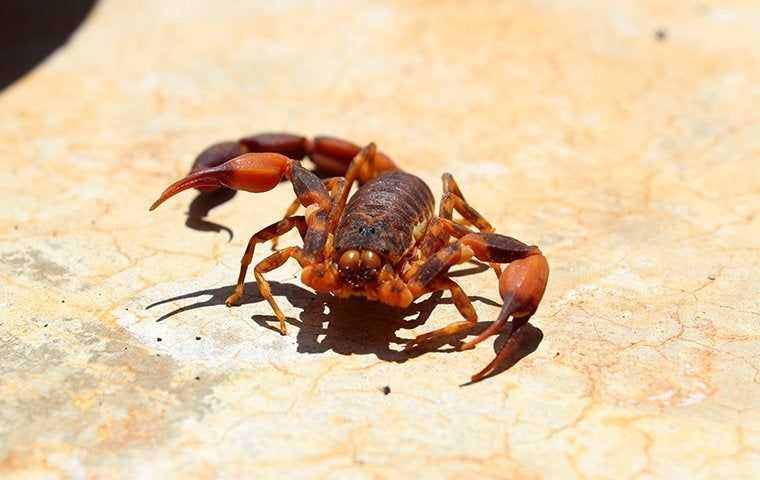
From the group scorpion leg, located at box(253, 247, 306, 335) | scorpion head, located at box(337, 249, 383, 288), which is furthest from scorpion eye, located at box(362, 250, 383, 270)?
scorpion leg, located at box(253, 247, 306, 335)

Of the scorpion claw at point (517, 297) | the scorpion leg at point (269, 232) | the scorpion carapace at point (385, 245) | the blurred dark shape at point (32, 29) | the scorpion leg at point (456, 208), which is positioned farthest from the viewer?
the blurred dark shape at point (32, 29)

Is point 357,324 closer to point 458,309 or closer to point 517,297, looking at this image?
point 458,309

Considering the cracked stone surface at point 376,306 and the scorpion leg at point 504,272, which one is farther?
the scorpion leg at point 504,272

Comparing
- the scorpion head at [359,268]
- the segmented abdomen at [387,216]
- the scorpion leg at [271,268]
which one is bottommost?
the scorpion leg at [271,268]

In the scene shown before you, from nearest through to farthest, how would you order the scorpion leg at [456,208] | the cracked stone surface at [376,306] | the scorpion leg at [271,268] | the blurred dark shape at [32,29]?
1. the cracked stone surface at [376,306]
2. the scorpion leg at [271,268]
3. the scorpion leg at [456,208]
4. the blurred dark shape at [32,29]

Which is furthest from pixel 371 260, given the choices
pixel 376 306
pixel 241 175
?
pixel 241 175

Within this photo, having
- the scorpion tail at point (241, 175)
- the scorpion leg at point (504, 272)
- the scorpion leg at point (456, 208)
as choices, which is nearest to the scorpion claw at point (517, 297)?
the scorpion leg at point (504, 272)

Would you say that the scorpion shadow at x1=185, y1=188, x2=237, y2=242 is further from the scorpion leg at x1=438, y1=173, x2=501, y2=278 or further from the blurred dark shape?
the blurred dark shape

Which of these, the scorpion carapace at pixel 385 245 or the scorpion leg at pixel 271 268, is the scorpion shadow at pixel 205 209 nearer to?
the scorpion carapace at pixel 385 245
